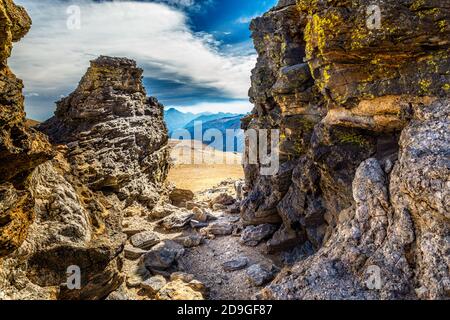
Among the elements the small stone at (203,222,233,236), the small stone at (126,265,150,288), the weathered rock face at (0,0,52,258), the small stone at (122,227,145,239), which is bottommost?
the small stone at (126,265,150,288)

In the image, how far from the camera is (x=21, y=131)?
960cm

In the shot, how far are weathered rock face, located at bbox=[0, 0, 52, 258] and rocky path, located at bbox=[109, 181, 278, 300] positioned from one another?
7179 mm

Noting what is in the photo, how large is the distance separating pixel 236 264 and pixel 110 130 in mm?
16277

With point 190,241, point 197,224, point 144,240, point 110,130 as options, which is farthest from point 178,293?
point 110,130

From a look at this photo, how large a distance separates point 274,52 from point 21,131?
71.9ft

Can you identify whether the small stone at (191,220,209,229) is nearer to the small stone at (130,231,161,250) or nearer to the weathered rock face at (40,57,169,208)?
the small stone at (130,231,161,250)

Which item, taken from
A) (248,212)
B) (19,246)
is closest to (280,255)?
(248,212)

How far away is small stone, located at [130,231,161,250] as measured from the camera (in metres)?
22.5

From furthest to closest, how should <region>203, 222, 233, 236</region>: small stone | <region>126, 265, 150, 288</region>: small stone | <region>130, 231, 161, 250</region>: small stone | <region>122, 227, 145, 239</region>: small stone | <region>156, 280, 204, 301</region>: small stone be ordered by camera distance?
<region>203, 222, 233, 236</region>: small stone, <region>122, 227, 145, 239</region>: small stone, <region>130, 231, 161, 250</region>: small stone, <region>126, 265, 150, 288</region>: small stone, <region>156, 280, 204, 301</region>: small stone

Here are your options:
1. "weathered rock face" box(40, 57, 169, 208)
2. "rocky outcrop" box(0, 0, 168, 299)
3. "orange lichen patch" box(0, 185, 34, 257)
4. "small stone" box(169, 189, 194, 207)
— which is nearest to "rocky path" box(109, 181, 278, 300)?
"rocky outcrop" box(0, 0, 168, 299)

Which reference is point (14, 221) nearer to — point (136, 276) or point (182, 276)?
point (136, 276)

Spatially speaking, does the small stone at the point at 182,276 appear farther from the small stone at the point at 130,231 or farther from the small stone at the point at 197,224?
the small stone at the point at 197,224

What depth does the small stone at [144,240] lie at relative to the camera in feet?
74.0

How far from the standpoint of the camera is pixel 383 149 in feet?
41.4
